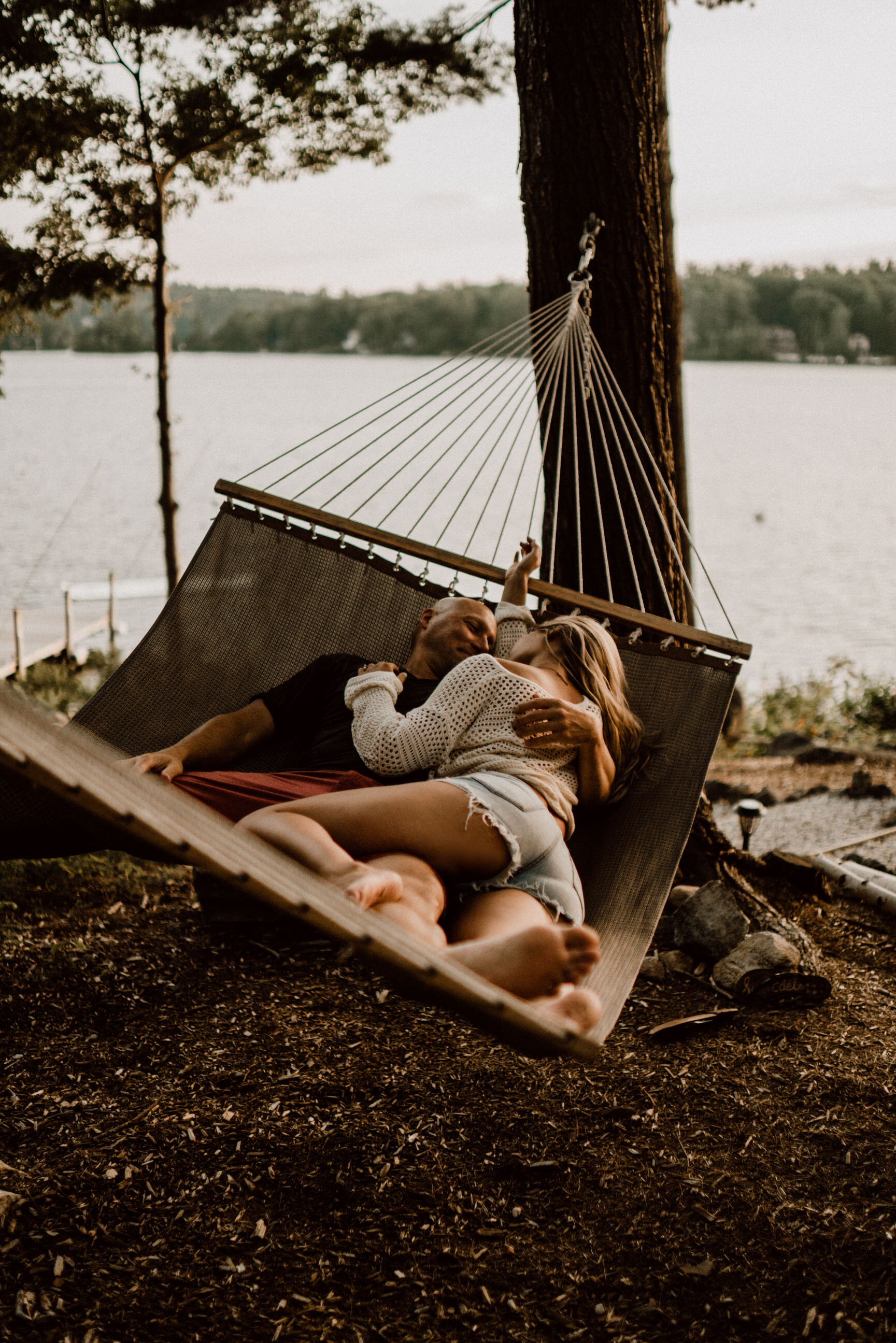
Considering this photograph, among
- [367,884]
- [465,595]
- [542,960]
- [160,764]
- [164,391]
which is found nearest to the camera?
[542,960]

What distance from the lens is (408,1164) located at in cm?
184

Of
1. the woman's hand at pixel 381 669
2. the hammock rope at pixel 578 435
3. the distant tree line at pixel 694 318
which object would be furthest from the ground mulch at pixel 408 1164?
the distant tree line at pixel 694 318

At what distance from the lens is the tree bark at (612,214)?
2639mm

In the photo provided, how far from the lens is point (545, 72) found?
266 centimetres

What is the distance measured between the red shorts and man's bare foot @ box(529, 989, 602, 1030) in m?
0.56

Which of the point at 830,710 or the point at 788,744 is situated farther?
the point at 830,710

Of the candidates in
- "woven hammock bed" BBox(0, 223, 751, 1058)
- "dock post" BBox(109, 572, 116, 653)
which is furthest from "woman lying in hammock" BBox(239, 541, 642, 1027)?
"dock post" BBox(109, 572, 116, 653)

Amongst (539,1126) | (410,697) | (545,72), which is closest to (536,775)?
(410,697)

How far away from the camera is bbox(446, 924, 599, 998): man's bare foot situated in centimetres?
137

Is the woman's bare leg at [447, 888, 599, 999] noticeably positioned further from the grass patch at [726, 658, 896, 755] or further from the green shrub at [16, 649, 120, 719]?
the grass patch at [726, 658, 896, 755]

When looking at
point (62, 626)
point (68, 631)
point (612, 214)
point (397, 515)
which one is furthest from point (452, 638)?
point (397, 515)

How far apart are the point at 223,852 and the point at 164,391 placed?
4.72 metres

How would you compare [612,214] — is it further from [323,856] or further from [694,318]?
[694,318]

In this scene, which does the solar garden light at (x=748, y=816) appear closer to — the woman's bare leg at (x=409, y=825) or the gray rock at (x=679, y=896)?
the gray rock at (x=679, y=896)
